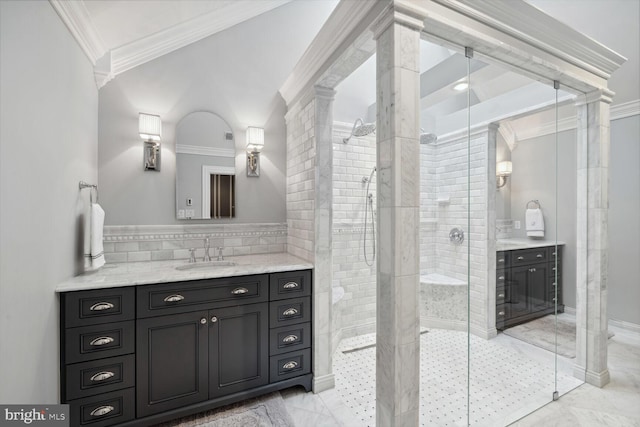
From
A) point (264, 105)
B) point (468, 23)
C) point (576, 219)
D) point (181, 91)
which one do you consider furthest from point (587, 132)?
point (181, 91)

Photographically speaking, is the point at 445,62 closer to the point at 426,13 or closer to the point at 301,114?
the point at 426,13

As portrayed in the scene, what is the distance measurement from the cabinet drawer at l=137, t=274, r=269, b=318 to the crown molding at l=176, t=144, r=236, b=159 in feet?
4.21

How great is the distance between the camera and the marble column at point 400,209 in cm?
132

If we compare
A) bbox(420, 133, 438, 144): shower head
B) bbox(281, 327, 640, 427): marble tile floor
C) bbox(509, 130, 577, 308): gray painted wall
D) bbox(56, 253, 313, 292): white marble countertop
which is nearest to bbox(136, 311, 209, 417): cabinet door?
bbox(56, 253, 313, 292): white marble countertop

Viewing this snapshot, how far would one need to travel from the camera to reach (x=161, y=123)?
2494mm

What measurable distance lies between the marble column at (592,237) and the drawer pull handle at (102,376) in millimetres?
3524

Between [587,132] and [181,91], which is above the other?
[181,91]

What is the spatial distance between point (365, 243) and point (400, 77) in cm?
224

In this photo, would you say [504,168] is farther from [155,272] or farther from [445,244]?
[155,272]

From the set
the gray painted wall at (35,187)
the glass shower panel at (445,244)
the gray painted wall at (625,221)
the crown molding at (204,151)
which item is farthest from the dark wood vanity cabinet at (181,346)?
the gray painted wall at (625,221)

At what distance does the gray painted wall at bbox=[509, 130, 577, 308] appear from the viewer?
2.28 m

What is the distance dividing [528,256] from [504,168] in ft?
2.63

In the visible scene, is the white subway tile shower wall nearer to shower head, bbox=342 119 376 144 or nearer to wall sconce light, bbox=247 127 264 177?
wall sconce light, bbox=247 127 264 177

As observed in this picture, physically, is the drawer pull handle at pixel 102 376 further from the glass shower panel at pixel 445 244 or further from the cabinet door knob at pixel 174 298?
the glass shower panel at pixel 445 244
